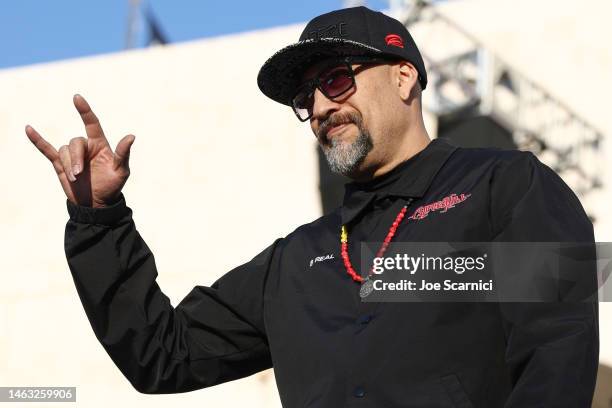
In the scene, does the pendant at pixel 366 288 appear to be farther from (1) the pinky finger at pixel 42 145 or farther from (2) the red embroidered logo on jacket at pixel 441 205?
(1) the pinky finger at pixel 42 145

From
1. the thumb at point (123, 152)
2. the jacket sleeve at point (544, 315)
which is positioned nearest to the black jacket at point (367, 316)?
the jacket sleeve at point (544, 315)

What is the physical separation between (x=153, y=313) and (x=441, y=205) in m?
0.88

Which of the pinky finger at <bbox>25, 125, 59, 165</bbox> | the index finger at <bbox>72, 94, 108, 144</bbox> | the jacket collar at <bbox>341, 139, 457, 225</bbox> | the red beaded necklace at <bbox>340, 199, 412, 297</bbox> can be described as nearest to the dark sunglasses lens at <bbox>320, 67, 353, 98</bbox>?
Answer: the jacket collar at <bbox>341, 139, 457, 225</bbox>

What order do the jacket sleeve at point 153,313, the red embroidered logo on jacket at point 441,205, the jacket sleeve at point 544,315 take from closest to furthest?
1. the jacket sleeve at point 544,315
2. the red embroidered logo on jacket at point 441,205
3. the jacket sleeve at point 153,313

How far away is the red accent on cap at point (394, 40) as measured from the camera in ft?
10.3

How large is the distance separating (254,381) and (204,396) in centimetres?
46

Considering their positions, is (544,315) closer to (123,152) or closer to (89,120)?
(123,152)

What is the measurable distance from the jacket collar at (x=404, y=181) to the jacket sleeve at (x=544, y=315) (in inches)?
10.2

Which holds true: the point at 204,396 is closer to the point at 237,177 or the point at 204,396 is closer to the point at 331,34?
the point at 237,177

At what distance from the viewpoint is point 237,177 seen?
10.2 m

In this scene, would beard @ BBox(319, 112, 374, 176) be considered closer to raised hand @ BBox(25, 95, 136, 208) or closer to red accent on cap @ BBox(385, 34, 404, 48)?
red accent on cap @ BBox(385, 34, 404, 48)

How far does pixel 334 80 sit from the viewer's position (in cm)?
307

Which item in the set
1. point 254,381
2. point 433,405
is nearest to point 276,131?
point 254,381

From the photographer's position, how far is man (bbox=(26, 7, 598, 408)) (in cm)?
246
